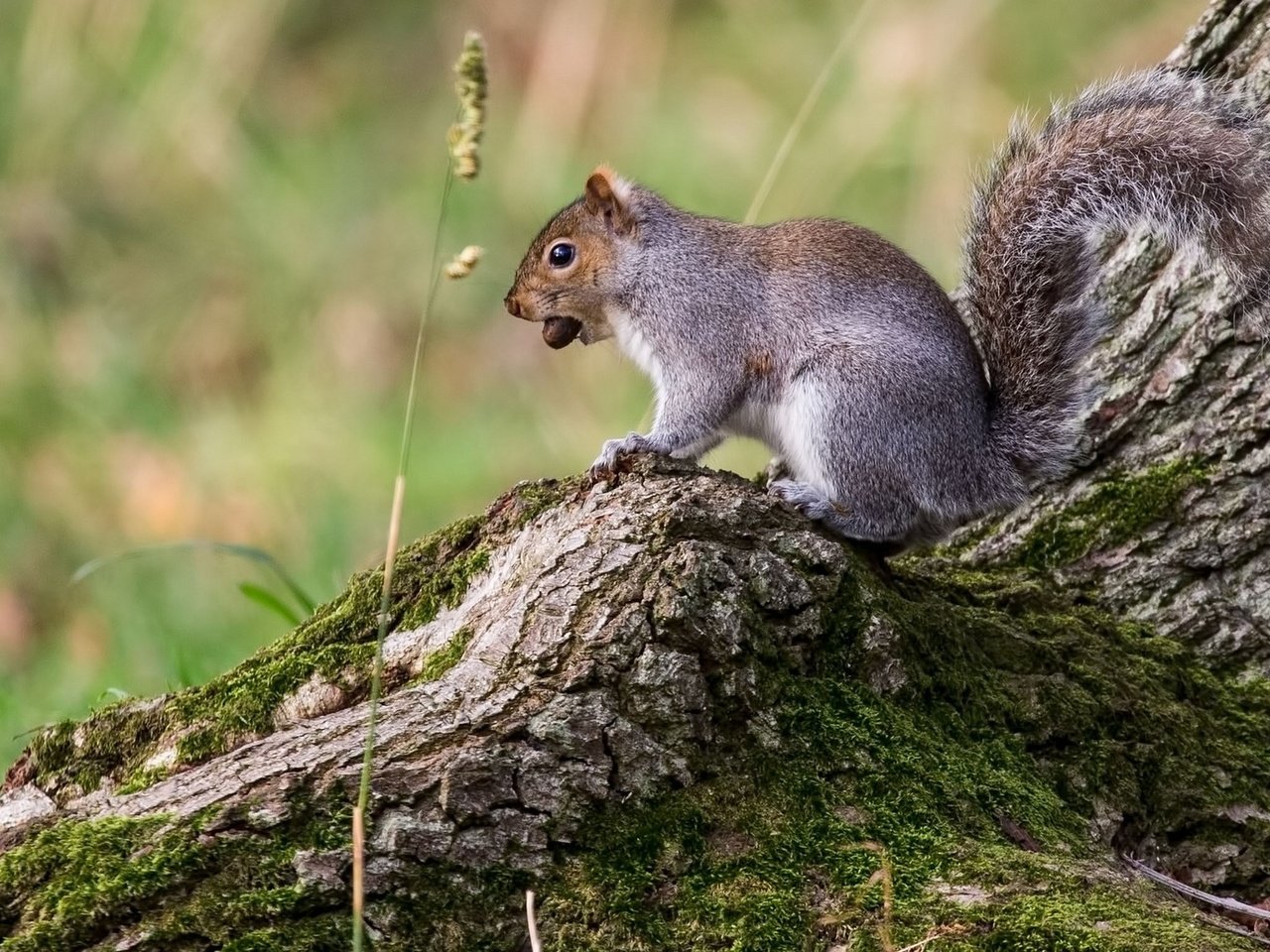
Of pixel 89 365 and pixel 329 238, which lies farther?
pixel 329 238

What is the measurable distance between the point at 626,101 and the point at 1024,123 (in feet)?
10.2

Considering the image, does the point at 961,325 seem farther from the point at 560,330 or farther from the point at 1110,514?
the point at 560,330

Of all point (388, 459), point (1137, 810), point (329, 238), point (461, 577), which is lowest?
point (1137, 810)

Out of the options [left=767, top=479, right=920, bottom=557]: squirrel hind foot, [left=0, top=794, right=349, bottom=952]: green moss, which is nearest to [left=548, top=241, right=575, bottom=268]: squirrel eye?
[left=767, top=479, right=920, bottom=557]: squirrel hind foot

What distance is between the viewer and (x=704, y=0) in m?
5.54

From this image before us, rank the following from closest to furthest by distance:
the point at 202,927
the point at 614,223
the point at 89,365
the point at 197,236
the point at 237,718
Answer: the point at 202,927
the point at 237,718
the point at 614,223
the point at 89,365
the point at 197,236

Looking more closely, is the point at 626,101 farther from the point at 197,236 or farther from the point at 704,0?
the point at 197,236

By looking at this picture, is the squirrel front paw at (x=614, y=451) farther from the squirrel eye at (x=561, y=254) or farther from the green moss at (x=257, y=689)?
the squirrel eye at (x=561, y=254)

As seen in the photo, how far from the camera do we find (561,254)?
258 centimetres

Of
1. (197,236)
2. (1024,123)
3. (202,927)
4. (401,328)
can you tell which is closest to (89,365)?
(197,236)

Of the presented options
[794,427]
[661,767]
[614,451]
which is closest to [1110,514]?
[794,427]

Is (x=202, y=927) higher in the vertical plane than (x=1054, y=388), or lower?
lower

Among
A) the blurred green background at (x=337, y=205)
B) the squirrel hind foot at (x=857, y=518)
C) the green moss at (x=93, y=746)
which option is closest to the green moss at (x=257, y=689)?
the green moss at (x=93, y=746)

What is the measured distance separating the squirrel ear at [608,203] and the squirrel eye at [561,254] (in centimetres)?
9
